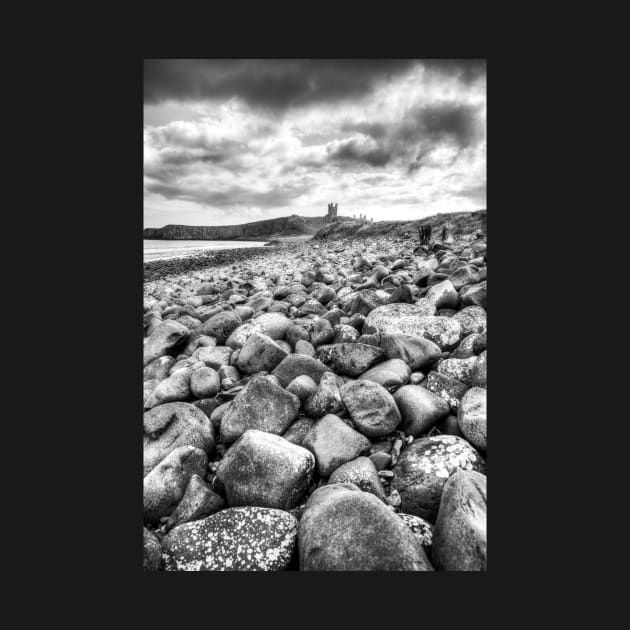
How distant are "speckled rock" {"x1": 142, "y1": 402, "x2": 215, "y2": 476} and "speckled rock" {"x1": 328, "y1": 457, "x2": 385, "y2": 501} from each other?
846 millimetres

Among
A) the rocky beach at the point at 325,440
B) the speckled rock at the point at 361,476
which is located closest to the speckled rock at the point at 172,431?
the rocky beach at the point at 325,440

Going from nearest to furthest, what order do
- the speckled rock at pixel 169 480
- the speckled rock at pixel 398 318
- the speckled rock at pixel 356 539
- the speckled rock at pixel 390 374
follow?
1. the speckled rock at pixel 356 539
2. the speckled rock at pixel 169 480
3. the speckled rock at pixel 390 374
4. the speckled rock at pixel 398 318

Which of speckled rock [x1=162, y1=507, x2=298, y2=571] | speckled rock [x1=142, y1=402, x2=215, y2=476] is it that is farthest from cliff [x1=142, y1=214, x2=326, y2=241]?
speckled rock [x1=162, y1=507, x2=298, y2=571]

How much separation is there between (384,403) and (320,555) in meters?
0.88

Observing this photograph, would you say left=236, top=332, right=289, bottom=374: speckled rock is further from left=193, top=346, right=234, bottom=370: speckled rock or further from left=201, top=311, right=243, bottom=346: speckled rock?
left=201, top=311, right=243, bottom=346: speckled rock

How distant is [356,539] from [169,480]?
1.07 meters

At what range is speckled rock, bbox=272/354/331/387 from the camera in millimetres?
2846

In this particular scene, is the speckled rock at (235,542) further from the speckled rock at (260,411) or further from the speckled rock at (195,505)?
the speckled rock at (260,411)

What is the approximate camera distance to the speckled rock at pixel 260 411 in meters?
2.45

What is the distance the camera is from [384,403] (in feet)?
7.64

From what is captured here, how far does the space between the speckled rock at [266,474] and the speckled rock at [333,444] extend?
95mm

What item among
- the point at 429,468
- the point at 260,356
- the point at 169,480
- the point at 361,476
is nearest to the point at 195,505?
the point at 169,480

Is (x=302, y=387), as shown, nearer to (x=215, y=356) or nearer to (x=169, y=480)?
(x=169, y=480)

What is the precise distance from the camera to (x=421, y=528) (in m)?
1.85
